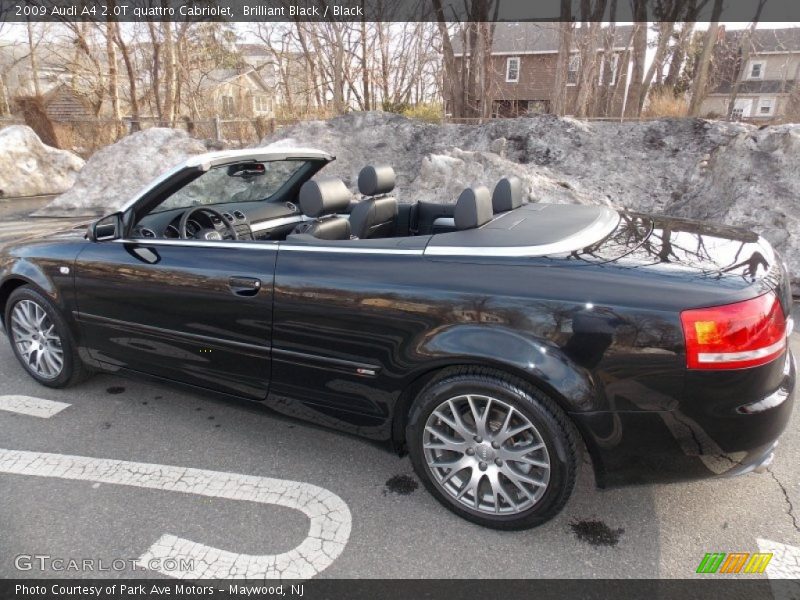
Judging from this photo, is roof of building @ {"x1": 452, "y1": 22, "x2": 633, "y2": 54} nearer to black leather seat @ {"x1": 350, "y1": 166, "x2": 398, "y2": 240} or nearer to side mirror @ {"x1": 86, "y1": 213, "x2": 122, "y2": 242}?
black leather seat @ {"x1": 350, "y1": 166, "x2": 398, "y2": 240}

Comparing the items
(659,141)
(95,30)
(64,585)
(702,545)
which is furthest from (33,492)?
(95,30)

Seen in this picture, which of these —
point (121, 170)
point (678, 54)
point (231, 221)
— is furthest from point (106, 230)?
point (678, 54)

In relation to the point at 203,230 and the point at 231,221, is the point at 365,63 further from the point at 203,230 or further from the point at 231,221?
the point at 203,230

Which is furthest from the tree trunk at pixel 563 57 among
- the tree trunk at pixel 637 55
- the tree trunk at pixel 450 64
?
the tree trunk at pixel 450 64

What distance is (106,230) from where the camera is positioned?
316 centimetres

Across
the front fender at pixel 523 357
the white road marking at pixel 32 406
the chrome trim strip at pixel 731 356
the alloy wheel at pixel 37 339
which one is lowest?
the white road marking at pixel 32 406

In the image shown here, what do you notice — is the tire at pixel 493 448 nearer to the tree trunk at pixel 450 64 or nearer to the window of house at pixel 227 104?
the tree trunk at pixel 450 64

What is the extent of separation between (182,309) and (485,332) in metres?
1.67

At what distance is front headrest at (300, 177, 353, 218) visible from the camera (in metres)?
Answer: 2.95

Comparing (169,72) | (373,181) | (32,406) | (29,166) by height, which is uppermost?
(169,72)

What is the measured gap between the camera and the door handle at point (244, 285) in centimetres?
260

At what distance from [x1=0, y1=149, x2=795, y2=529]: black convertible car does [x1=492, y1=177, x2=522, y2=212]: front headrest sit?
0.05 feet

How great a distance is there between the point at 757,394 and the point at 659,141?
350 inches

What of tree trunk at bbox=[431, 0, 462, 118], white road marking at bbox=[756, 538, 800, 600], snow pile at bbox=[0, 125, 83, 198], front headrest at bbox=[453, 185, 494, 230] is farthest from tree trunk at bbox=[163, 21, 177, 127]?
white road marking at bbox=[756, 538, 800, 600]
